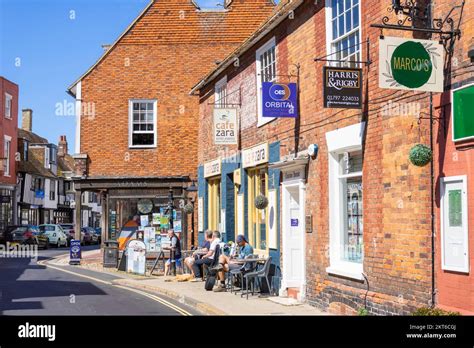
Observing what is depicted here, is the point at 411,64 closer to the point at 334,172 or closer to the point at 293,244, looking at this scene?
the point at 334,172

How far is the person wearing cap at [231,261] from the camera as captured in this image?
16094 millimetres

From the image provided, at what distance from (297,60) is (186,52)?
41.6ft

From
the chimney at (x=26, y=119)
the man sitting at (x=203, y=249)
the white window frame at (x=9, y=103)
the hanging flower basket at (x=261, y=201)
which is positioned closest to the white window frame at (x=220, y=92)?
the man sitting at (x=203, y=249)

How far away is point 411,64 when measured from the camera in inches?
347

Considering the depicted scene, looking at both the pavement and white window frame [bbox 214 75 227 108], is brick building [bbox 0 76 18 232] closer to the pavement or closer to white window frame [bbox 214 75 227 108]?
white window frame [bbox 214 75 227 108]

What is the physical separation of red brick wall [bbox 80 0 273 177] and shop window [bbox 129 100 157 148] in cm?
20

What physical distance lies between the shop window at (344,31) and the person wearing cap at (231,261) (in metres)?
5.48

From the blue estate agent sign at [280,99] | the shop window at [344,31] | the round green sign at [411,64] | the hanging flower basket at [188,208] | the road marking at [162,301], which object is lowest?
the road marking at [162,301]

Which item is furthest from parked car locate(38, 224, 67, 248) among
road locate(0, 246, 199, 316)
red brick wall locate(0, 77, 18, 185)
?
road locate(0, 246, 199, 316)

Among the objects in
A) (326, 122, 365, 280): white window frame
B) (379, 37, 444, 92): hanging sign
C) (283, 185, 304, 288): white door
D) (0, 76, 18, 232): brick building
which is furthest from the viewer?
(0, 76, 18, 232): brick building

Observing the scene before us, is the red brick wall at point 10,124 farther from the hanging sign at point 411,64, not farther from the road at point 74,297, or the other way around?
the hanging sign at point 411,64

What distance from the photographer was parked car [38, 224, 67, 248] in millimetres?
43875

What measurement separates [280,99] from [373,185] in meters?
3.78
